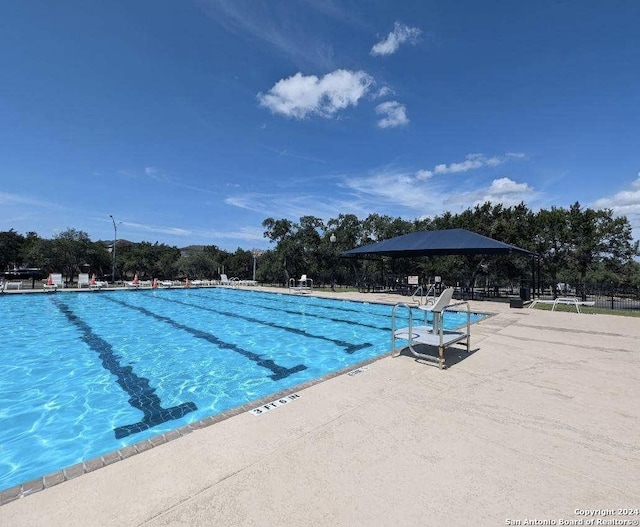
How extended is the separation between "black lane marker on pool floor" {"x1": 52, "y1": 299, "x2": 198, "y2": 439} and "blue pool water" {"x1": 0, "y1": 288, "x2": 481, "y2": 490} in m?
0.02

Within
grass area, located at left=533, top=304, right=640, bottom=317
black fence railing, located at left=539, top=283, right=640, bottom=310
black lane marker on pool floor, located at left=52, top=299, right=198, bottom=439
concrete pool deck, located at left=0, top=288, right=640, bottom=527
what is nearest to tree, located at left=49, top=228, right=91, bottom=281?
black lane marker on pool floor, located at left=52, top=299, right=198, bottom=439

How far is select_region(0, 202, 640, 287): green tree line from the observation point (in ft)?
72.1

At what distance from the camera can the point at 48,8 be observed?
8688mm

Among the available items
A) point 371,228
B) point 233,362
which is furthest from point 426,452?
point 371,228

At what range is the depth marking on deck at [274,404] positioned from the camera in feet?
11.3

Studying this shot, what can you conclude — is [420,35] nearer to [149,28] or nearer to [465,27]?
[465,27]

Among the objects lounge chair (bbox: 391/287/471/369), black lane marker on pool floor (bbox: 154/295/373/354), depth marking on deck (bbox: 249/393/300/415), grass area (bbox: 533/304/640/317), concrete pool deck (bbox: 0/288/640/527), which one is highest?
lounge chair (bbox: 391/287/471/369)

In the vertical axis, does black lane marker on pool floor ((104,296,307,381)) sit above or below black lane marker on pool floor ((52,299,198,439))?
above

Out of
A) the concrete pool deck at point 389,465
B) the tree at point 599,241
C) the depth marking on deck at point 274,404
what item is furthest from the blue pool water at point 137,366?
the tree at point 599,241

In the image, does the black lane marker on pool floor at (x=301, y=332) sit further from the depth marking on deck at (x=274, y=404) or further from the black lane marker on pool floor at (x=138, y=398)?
the black lane marker on pool floor at (x=138, y=398)

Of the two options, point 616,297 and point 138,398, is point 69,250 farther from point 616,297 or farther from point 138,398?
point 616,297

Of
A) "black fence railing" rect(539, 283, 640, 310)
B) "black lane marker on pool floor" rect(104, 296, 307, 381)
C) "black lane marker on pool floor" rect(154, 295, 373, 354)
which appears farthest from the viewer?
"black fence railing" rect(539, 283, 640, 310)

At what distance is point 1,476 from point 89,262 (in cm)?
3710

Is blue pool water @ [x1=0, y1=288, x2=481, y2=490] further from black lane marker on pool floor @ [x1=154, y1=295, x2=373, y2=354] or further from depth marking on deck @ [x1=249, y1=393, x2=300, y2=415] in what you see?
depth marking on deck @ [x1=249, y1=393, x2=300, y2=415]
